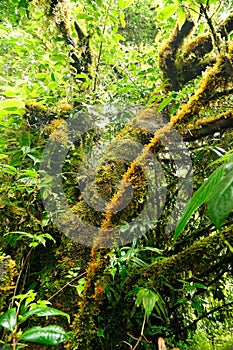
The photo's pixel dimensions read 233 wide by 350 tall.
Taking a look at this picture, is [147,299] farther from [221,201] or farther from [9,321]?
[221,201]

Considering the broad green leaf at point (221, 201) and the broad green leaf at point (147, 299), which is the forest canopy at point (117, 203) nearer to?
the broad green leaf at point (147, 299)

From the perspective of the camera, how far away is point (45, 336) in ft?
2.06

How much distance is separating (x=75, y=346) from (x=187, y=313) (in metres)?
0.61

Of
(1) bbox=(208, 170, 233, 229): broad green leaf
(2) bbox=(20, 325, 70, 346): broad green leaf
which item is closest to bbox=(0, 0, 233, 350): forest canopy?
(2) bbox=(20, 325, 70, 346): broad green leaf

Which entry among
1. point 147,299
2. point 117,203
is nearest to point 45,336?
point 147,299

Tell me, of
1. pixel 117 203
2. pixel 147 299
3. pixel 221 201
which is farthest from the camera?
pixel 117 203

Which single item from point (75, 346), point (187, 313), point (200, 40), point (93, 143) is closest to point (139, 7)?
point (200, 40)

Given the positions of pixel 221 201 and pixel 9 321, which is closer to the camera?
pixel 221 201

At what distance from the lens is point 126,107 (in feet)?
5.74

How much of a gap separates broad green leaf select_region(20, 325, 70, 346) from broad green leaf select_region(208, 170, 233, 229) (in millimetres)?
534

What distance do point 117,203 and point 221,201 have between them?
82 cm

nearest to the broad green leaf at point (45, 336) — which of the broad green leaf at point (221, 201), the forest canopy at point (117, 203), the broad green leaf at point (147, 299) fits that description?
the forest canopy at point (117, 203)

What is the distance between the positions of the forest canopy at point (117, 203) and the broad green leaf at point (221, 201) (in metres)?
0.42

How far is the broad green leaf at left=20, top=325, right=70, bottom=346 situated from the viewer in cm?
62
